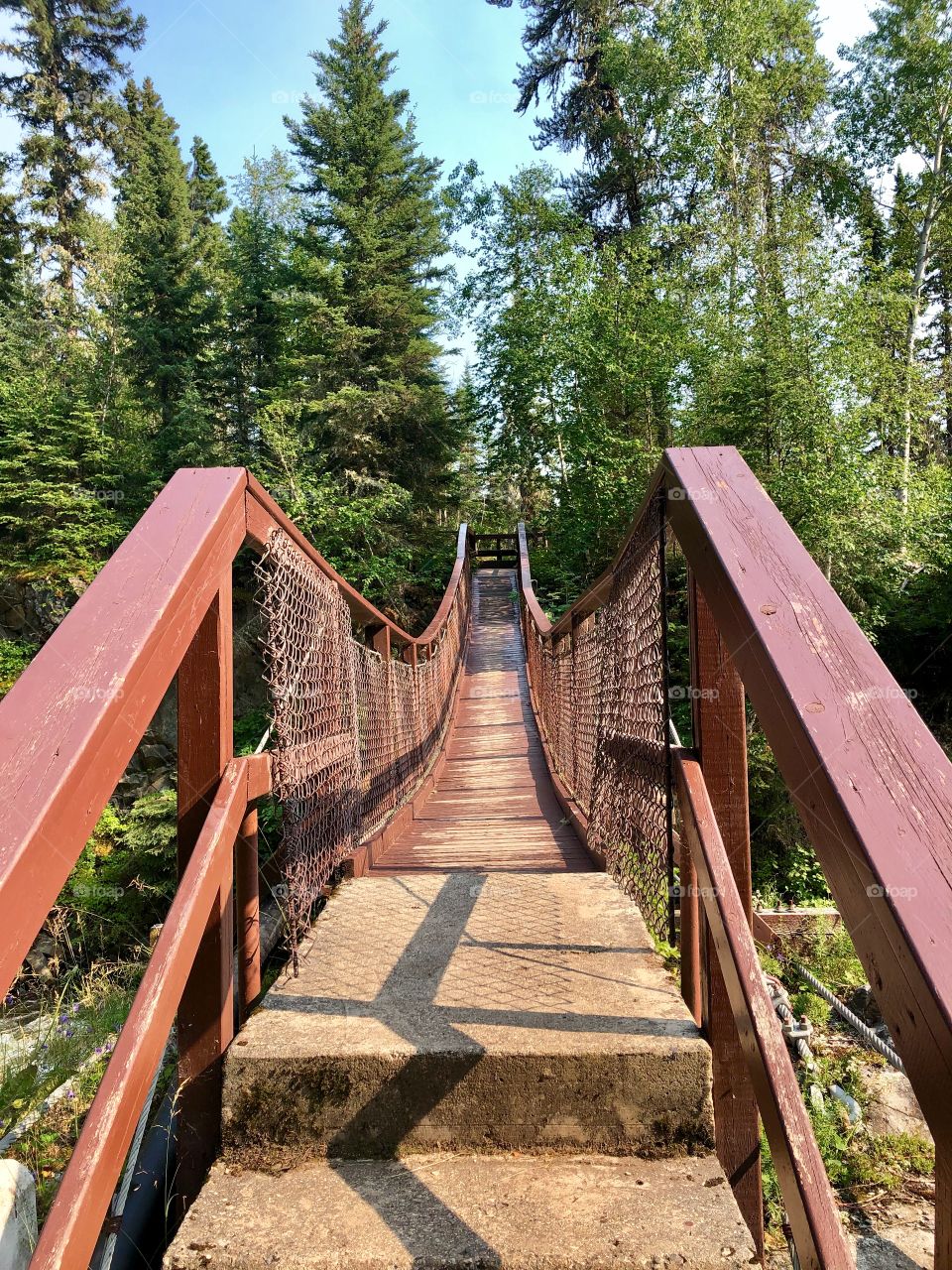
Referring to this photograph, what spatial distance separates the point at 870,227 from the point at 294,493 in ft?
40.9

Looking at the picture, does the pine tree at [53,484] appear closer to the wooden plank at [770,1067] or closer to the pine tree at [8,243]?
the pine tree at [8,243]

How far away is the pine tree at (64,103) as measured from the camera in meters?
17.4

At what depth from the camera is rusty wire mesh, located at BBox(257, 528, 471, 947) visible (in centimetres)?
157

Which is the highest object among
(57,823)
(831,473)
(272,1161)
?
(831,473)

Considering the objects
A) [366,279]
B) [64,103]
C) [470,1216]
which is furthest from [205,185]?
[470,1216]

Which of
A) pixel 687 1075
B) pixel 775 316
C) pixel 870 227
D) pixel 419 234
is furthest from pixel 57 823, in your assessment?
pixel 870 227

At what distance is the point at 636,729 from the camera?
79.1 inches

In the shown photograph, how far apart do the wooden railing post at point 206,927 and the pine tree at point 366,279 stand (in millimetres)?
11771

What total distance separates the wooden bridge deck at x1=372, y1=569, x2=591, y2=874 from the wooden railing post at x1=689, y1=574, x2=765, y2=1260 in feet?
4.50

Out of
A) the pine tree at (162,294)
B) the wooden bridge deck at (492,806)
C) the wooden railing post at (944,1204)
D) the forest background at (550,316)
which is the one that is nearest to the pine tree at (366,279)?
the forest background at (550,316)

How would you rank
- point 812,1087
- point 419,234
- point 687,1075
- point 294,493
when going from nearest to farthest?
point 687,1075
point 812,1087
point 294,493
point 419,234

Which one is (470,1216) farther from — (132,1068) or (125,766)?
(125,766)

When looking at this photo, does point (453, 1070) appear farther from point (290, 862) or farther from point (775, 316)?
point (775, 316)

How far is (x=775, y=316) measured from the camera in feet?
34.5
